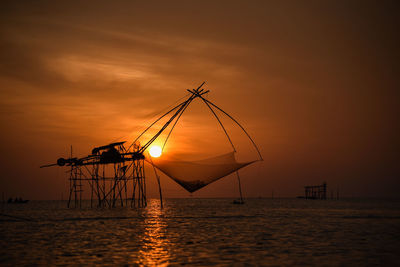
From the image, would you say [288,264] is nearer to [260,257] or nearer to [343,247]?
[260,257]

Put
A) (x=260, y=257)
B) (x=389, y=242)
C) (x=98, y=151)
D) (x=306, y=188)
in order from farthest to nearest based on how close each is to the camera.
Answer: (x=306, y=188) < (x=98, y=151) < (x=389, y=242) < (x=260, y=257)

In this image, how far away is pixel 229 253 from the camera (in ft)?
56.7

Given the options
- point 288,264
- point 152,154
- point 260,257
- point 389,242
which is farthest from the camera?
A: point 152,154

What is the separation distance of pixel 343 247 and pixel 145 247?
8.97 metres

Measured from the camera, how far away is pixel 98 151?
48.4m

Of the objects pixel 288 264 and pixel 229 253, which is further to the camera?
pixel 229 253

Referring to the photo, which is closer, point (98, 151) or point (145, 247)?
point (145, 247)

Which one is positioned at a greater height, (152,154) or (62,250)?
(152,154)

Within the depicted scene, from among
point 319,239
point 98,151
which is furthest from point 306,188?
point 319,239

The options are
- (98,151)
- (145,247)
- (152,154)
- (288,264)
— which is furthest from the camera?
(98,151)

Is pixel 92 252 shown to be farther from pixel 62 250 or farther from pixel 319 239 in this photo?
pixel 319 239

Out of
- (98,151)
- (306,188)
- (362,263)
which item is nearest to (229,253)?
(362,263)

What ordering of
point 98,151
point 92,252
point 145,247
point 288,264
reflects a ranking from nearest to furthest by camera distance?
point 288,264, point 92,252, point 145,247, point 98,151

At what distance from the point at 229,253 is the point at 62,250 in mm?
7166
